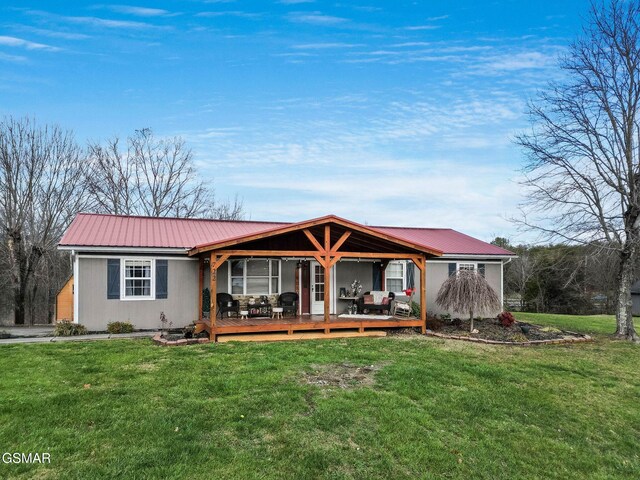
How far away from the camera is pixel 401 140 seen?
669 inches

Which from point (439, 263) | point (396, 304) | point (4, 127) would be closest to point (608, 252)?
point (439, 263)

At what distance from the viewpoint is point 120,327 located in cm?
1251

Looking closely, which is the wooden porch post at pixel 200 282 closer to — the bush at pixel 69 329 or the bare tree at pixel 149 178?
the bush at pixel 69 329

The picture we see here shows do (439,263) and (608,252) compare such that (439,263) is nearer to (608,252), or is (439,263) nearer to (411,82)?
(608,252)

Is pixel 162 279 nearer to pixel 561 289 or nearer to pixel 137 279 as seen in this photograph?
pixel 137 279

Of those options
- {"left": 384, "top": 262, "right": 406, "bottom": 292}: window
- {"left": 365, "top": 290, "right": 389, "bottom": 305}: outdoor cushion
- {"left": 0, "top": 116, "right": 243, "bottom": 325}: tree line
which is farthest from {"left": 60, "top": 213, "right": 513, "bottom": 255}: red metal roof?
{"left": 0, "top": 116, "right": 243, "bottom": 325}: tree line

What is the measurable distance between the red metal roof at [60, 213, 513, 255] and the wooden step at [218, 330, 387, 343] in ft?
8.62

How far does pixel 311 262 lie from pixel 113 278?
6.14 metres

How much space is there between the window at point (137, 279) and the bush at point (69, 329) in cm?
141

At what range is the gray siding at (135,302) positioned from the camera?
40.7ft

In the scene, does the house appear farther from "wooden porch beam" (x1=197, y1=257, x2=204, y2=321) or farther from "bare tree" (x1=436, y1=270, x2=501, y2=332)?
"bare tree" (x1=436, y1=270, x2=501, y2=332)

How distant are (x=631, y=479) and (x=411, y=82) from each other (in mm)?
12682

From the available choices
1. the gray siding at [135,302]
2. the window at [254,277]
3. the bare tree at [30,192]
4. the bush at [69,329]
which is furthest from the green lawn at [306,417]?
the bare tree at [30,192]

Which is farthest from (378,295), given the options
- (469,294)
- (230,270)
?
(230,270)
